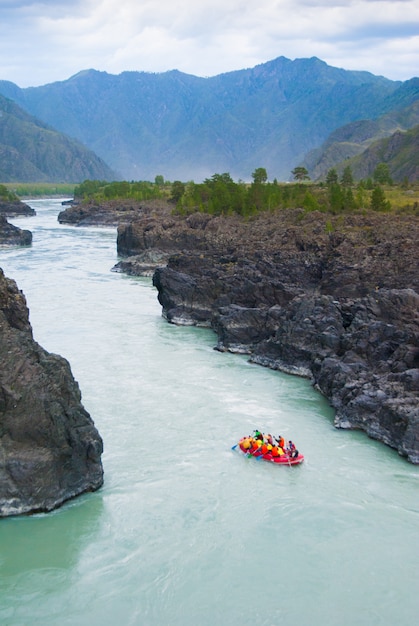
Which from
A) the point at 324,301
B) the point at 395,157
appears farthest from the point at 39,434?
the point at 395,157

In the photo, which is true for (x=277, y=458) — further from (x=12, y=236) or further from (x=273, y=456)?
(x=12, y=236)

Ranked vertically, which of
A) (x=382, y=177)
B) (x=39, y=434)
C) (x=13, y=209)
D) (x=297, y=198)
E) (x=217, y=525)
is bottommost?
(x=13, y=209)

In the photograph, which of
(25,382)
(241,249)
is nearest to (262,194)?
(241,249)

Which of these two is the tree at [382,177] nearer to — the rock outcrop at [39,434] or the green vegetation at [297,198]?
the green vegetation at [297,198]

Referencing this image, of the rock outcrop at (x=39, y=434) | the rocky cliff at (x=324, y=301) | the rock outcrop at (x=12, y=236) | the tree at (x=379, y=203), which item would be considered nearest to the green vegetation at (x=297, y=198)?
the tree at (x=379, y=203)

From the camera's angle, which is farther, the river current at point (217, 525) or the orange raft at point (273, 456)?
the orange raft at point (273, 456)

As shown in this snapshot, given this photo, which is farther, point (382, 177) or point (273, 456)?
point (382, 177)

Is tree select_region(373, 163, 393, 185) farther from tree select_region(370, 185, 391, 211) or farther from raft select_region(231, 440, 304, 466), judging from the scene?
raft select_region(231, 440, 304, 466)
